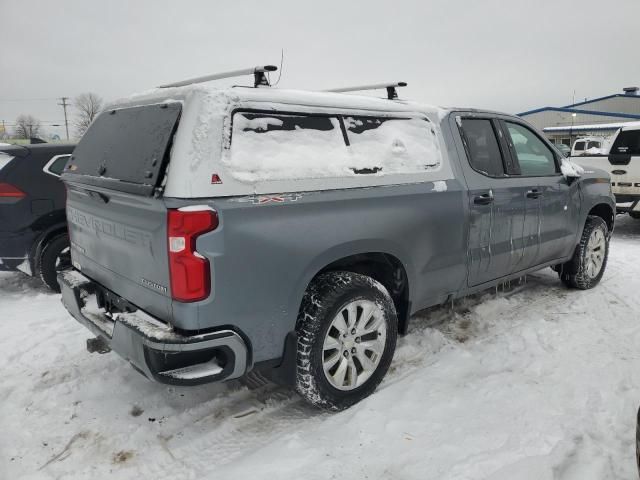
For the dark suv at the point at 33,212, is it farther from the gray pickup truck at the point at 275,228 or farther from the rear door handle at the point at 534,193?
the rear door handle at the point at 534,193

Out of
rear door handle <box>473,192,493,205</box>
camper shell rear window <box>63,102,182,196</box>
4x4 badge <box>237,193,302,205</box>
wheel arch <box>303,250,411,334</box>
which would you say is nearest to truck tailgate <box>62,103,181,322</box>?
camper shell rear window <box>63,102,182,196</box>

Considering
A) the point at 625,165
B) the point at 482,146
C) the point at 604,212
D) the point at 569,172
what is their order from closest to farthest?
the point at 482,146 < the point at 569,172 < the point at 604,212 < the point at 625,165

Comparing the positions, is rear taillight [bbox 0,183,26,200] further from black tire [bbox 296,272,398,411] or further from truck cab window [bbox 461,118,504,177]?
truck cab window [bbox 461,118,504,177]

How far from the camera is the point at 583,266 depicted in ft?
17.0

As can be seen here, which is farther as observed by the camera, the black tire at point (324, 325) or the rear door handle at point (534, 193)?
the rear door handle at point (534, 193)

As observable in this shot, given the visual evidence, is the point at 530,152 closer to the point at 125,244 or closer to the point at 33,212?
the point at 125,244

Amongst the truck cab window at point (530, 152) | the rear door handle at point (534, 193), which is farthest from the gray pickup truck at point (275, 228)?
the truck cab window at point (530, 152)

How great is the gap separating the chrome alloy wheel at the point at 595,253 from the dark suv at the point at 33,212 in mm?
5613

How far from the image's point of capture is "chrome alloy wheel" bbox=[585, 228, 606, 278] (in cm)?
525

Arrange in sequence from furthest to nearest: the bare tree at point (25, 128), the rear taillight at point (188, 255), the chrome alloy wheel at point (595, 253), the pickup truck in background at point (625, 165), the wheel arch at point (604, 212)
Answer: the bare tree at point (25, 128)
the pickup truck in background at point (625, 165)
the wheel arch at point (604, 212)
the chrome alloy wheel at point (595, 253)
the rear taillight at point (188, 255)

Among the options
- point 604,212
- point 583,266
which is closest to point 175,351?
point 583,266

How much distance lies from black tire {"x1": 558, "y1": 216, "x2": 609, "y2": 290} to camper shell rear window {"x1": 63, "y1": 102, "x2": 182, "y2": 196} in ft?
14.4

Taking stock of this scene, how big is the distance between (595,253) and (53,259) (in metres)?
5.90

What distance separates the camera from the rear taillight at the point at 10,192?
16.3 ft
